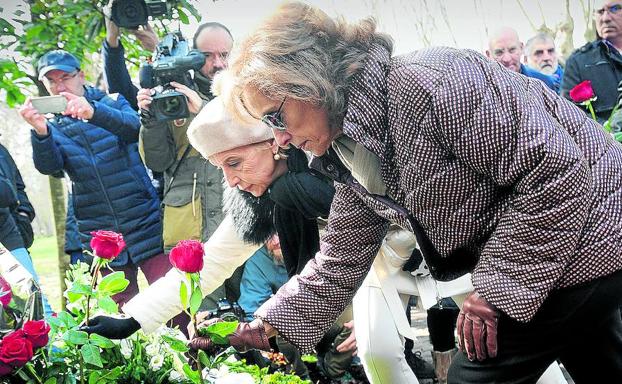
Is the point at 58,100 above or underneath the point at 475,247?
underneath

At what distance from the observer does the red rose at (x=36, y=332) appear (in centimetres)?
195

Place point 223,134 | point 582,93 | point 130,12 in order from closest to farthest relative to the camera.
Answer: point 223,134, point 582,93, point 130,12

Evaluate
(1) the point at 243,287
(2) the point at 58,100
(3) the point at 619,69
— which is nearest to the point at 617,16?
(3) the point at 619,69

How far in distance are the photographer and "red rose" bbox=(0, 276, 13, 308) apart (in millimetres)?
1954

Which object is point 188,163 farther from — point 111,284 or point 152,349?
point 111,284

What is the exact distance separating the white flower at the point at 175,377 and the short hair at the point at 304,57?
3.01 ft

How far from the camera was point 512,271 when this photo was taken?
69.8 inches

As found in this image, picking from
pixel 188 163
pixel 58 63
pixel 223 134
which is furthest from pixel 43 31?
pixel 223 134

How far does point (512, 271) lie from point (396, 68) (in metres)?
0.56

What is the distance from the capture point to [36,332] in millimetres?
1954

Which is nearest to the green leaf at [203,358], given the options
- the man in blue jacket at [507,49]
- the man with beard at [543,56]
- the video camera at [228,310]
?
the video camera at [228,310]

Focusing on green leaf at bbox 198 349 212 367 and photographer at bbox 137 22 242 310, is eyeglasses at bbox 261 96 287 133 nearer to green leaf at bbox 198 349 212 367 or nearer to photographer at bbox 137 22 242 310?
green leaf at bbox 198 349 212 367

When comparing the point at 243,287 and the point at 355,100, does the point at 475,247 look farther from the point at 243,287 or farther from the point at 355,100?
the point at 243,287

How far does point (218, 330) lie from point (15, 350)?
1.71 ft
